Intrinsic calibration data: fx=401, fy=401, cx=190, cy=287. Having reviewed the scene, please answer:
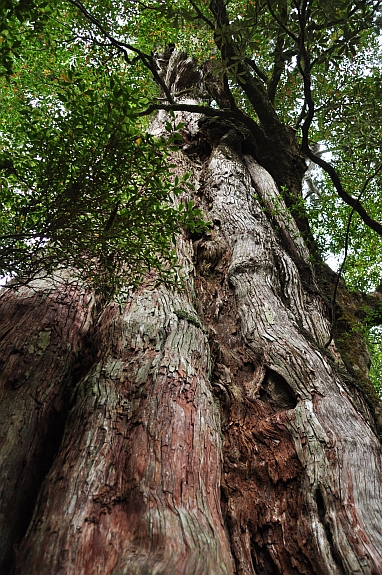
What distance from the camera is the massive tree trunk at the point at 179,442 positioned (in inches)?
77.6

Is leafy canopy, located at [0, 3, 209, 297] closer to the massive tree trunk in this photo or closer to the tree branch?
the massive tree trunk

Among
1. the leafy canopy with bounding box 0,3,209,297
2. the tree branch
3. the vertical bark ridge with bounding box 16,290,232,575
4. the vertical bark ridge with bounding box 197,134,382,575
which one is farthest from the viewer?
the tree branch

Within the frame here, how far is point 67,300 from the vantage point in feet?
12.4

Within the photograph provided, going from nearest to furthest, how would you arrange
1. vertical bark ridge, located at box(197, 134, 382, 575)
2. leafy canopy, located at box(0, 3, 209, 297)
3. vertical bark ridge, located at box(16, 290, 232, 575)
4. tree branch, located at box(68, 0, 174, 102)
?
vertical bark ridge, located at box(16, 290, 232, 575), vertical bark ridge, located at box(197, 134, 382, 575), leafy canopy, located at box(0, 3, 209, 297), tree branch, located at box(68, 0, 174, 102)

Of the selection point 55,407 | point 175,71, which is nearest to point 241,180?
point 55,407

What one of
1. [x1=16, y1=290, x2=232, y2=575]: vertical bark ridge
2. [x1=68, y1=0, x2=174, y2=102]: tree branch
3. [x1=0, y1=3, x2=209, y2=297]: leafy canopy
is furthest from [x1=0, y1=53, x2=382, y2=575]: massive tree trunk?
[x1=68, y1=0, x2=174, y2=102]: tree branch

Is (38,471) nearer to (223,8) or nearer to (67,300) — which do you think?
(67,300)

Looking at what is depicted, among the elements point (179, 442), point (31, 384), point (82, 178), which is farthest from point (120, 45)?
point (179, 442)

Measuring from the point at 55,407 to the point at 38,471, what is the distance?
0.47 metres

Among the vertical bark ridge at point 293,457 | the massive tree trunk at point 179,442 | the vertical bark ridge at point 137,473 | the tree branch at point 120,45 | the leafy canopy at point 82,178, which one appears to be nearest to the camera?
the vertical bark ridge at point 137,473

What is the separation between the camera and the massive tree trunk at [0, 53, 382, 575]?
1.97 m

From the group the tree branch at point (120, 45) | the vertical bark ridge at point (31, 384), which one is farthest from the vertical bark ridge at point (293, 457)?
the tree branch at point (120, 45)

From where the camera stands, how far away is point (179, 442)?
247 cm

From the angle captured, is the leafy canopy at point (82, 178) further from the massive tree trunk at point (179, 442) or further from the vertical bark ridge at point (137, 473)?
the vertical bark ridge at point (137, 473)
